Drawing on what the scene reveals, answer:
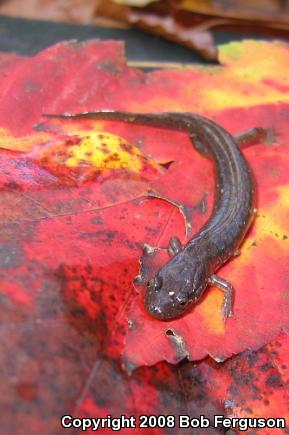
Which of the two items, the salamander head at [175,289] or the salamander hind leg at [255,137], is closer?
the salamander head at [175,289]

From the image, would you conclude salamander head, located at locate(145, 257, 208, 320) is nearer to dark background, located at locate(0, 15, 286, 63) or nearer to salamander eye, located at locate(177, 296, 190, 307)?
salamander eye, located at locate(177, 296, 190, 307)

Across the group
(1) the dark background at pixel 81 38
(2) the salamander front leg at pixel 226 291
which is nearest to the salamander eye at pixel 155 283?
(2) the salamander front leg at pixel 226 291

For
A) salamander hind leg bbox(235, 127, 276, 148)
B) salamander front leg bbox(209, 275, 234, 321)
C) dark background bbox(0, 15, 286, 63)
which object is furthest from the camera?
dark background bbox(0, 15, 286, 63)

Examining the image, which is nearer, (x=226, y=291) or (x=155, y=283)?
(x=226, y=291)

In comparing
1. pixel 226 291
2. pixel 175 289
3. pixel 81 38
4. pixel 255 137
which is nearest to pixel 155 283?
pixel 175 289

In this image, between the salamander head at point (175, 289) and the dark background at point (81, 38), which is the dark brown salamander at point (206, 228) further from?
the dark background at point (81, 38)

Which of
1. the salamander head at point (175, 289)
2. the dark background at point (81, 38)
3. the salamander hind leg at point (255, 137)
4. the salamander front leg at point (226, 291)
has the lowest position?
the salamander head at point (175, 289)

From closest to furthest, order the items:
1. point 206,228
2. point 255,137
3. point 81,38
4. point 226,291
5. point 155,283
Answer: point 226,291 < point 155,283 < point 206,228 < point 255,137 < point 81,38

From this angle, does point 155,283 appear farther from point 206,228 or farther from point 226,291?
point 206,228

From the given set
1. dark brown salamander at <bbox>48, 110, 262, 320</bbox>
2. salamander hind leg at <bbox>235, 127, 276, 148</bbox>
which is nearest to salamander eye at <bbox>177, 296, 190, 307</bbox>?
dark brown salamander at <bbox>48, 110, 262, 320</bbox>
